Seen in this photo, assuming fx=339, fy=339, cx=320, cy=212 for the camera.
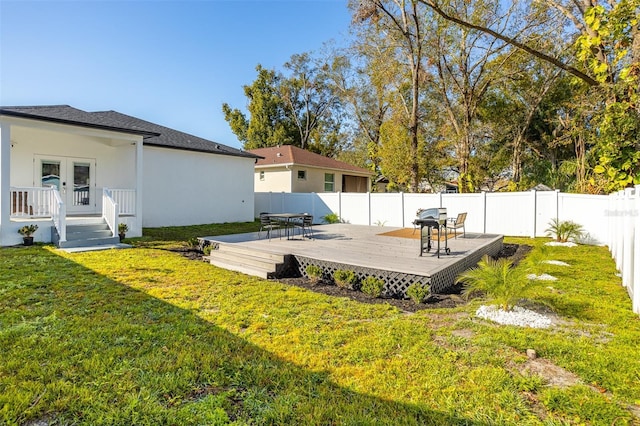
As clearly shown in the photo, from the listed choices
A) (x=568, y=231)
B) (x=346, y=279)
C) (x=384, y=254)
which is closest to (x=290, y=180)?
(x=384, y=254)

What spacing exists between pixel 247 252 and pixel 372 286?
3216 mm

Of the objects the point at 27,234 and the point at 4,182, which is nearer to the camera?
the point at 4,182

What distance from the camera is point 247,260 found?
7.48 meters

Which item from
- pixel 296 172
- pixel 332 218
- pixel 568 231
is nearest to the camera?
pixel 568 231

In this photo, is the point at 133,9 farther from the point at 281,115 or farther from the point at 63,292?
the point at 281,115

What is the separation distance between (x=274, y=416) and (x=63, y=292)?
469 centimetres

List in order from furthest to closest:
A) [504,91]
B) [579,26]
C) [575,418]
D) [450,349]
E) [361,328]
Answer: [504,91], [579,26], [361,328], [450,349], [575,418]

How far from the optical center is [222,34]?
16531 millimetres

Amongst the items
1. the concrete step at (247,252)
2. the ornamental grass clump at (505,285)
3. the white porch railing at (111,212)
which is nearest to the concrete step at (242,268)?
the concrete step at (247,252)

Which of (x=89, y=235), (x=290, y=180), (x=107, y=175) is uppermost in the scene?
(x=290, y=180)

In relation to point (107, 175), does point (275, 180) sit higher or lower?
higher

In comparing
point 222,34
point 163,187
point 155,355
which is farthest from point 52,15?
point 155,355

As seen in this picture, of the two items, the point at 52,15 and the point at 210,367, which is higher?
the point at 52,15

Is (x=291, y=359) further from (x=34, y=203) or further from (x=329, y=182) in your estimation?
(x=329, y=182)
